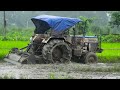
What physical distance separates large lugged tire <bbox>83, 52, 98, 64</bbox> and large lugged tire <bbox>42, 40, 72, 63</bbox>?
0.62 m

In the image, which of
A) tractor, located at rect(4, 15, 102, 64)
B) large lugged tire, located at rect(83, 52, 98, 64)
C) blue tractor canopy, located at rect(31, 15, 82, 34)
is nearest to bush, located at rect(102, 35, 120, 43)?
tractor, located at rect(4, 15, 102, 64)

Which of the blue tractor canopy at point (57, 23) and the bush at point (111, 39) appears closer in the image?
the blue tractor canopy at point (57, 23)

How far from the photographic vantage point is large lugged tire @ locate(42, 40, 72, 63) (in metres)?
11.1

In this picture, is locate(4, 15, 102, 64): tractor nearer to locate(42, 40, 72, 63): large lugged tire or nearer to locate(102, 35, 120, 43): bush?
locate(42, 40, 72, 63): large lugged tire

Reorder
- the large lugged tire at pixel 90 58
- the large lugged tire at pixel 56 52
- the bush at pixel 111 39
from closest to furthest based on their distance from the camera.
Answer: the large lugged tire at pixel 56 52, the large lugged tire at pixel 90 58, the bush at pixel 111 39

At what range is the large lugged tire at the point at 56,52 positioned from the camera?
11086 millimetres

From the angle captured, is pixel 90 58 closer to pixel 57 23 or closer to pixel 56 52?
pixel 56 52

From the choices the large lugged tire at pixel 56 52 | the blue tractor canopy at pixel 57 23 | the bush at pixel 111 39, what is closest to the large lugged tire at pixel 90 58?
the large lugged tire at pixel 56 52

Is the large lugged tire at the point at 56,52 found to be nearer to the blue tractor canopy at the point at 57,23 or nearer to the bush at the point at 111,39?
the blue tractor canopy at the point at 57,23

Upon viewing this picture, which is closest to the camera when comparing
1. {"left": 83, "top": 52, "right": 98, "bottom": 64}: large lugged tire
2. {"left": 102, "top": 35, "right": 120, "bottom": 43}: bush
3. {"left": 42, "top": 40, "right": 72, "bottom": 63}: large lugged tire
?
{"left": 42, "top": 40, "right": 72, "bottom": 63}: large lugged tire

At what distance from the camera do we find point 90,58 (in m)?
11.8

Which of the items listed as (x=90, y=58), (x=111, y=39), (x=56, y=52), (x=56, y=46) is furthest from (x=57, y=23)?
(x=111, y=39)
